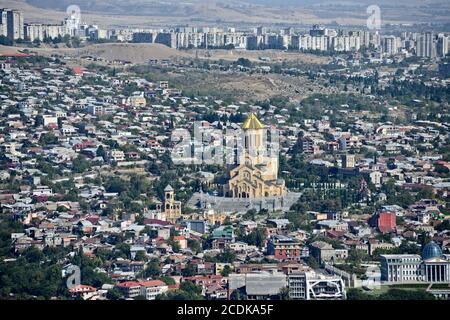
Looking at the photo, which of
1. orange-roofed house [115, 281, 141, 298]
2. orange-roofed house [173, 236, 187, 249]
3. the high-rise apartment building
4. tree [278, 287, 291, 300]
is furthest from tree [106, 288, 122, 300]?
the high-rise apartment building

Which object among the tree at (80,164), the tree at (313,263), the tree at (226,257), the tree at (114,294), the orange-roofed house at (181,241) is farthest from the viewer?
the tree at (80,164)

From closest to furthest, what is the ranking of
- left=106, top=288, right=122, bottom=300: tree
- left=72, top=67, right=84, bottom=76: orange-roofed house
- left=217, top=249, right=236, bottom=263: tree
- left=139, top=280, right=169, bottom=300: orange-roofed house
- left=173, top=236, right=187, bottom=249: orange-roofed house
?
left=106, top=288, right=122, bottom=300: tree, left=139, top=280, right=169, bottom=300: orange-roofed house, left=217, top=249, right=236, bottom=263: tree, left=173, top=236, right=187, bottom=249: orange-roofed house, left=72, top=67, right=84, bottom=76: orange-roofed house

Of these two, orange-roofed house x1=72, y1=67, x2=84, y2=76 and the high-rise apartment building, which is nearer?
orange-roofed house x1=72, y1=67, x2=84, y2=76

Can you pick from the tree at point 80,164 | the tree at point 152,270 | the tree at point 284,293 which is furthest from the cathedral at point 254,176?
the tree at point 284,293

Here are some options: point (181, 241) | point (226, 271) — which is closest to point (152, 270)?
point (226, 271)

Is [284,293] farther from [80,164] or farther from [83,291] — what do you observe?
[80,164]

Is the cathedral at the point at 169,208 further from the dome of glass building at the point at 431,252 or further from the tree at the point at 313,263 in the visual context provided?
the dome of glass building at the point at 431,252

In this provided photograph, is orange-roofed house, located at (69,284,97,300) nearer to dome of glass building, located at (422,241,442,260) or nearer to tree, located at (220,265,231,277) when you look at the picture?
tree, located at (220,265,231,277)

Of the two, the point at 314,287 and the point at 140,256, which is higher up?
the point at 314,287

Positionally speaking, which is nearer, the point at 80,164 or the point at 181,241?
the point at 181,241
